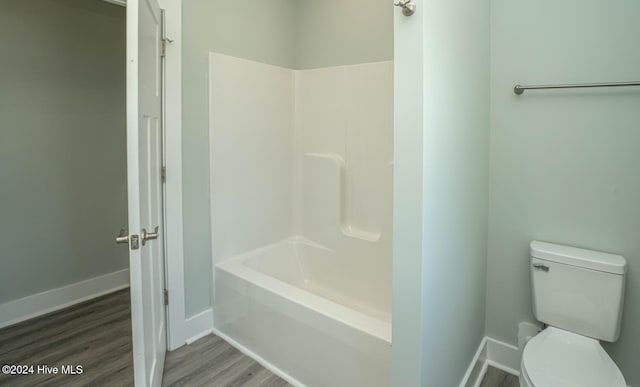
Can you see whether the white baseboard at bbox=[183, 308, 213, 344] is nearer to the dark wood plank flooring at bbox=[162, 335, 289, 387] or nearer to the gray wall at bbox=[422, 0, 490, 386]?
the dark wood plank flooring at bbox=[162, 335, 289, 387]

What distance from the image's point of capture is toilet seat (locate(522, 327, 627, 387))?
4.14 feet

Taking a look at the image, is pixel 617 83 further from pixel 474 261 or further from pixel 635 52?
pixel 474 261

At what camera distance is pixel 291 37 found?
2.64 meters

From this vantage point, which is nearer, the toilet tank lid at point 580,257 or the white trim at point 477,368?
the toilet tank lid at point 580,257

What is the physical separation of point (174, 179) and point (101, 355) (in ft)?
3.79

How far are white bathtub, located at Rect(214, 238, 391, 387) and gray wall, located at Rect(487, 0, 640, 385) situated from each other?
2.51 ft

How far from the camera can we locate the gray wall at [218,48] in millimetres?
2074

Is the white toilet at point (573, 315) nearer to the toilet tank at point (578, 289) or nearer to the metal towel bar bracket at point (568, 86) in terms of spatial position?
the toilet tank at point (578, 289)

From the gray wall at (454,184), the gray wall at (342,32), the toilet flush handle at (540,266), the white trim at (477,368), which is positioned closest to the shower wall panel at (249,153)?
the gray wall at (342,32)

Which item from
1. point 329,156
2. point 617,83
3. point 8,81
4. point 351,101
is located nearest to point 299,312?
point 329,156

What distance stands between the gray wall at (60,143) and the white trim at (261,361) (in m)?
1.40

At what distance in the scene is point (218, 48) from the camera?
2.18 meters

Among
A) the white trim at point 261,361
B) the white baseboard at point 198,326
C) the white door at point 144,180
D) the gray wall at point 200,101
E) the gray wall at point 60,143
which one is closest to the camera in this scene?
the white door at point 144,180

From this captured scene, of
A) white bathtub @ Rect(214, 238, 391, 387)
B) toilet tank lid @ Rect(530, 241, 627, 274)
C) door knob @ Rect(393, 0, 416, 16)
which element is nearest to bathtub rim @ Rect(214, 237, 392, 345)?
white bathtub @ Rect(214, 238, 391, 387)
